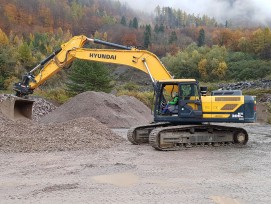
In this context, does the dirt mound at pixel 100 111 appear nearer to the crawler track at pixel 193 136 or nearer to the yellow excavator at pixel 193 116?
the yellow excavator at pixel 193 116

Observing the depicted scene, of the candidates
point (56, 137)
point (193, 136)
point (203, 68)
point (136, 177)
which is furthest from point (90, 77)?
point (203, 68)

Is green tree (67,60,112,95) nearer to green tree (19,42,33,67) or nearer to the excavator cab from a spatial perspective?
the excavator cab

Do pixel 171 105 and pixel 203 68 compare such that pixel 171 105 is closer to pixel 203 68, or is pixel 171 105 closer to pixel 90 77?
pixel 90 77

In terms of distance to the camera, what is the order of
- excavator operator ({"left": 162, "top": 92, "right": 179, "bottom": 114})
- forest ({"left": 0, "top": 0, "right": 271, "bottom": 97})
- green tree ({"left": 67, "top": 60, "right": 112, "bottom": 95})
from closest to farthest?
1. excavator operator ({"left": 162, "top": 92, "right": 179, "bottom": 114})
2. green tree ({"left": 67, "top": 60, "right": 112, "bottom": 95})
3. forest ({"left": 0, "top": 0, "right": 271, "bottom": 97})

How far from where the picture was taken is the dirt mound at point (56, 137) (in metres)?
11.4

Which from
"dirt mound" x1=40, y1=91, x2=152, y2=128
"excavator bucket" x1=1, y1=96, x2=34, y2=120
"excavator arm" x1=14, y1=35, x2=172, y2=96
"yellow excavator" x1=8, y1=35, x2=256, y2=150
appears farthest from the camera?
"dirt mound" x1=40, y1=91, x2=152, y2=128

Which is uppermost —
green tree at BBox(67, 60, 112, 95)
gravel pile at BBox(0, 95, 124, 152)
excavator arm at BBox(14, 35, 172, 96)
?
green tree at BBox(67, 60, 112, 95)

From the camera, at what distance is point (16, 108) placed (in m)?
17.2

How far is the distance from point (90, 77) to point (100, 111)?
1326 centimetres

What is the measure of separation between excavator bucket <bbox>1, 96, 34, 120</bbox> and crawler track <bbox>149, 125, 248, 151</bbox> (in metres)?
6.98

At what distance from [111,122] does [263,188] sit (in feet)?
53.9

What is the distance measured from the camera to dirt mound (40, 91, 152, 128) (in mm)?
22891

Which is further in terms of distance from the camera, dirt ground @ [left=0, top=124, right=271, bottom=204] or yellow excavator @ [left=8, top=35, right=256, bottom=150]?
yellow excavator @ [left=8, top=35, right=256, bottom=150]

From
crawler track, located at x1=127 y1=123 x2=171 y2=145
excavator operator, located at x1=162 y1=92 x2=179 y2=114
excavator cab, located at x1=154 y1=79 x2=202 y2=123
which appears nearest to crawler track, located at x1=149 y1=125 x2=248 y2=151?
excavator cab, located at x1=154 y1=79 x2=202 y2=123
